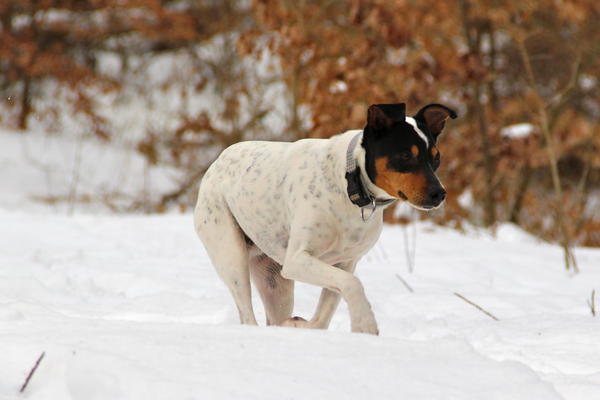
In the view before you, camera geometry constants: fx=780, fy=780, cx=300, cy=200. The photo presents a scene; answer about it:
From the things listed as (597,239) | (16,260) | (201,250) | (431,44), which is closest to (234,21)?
(431,44)

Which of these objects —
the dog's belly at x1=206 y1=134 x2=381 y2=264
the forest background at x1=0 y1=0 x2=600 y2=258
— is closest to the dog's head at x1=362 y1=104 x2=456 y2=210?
the dog's belly at x1=206 y1=134 x2=381 y2=264

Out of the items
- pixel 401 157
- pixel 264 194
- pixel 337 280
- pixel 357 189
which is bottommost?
pixel 337 280

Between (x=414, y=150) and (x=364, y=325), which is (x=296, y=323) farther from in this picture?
(x=414, y=150)

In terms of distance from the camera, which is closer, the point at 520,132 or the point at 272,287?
the point at 272,287

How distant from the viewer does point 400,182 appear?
9.84 feet

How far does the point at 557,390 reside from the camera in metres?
2.56

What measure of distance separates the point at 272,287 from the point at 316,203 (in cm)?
78

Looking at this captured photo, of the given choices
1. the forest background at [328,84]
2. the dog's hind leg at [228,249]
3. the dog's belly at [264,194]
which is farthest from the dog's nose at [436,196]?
the forest background at [328,84]

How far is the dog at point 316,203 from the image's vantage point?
3.04 meters

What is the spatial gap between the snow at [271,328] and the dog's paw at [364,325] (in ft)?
0.30

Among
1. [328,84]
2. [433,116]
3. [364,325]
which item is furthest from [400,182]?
[328,84]

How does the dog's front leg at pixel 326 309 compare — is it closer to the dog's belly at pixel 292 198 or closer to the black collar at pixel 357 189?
the dog's belly at pixel 292 198

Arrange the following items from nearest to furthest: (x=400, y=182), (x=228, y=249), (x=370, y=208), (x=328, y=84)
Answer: (x=400, y=182) → (x=370, y=208) → (x=228, y=249) → (x=328, y=84)

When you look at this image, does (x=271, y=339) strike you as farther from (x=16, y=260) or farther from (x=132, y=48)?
(x=132, y=48)
